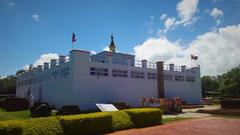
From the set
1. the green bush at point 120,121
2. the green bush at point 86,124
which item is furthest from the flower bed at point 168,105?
the green bush at point 86,124

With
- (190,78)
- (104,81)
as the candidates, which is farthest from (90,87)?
(190,78)

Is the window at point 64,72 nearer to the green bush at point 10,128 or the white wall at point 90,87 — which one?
the white wall at point 90,87

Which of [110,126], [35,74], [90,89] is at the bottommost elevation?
[110,126]

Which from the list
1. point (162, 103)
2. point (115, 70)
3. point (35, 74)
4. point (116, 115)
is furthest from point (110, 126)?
point (35, 74)

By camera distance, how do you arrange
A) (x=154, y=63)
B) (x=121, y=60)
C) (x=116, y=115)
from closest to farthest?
(x=116, y=115), (x=121, y=60), (x=154, y=63)

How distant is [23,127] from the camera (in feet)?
31.6

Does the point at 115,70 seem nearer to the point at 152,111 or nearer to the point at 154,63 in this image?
the point at 154,63

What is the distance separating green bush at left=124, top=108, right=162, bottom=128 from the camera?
46.5ft

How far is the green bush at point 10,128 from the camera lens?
888cm

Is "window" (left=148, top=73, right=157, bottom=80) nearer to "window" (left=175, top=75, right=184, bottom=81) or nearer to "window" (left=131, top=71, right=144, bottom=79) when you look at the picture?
"window" (left=131, top=71, right=144, bottom=79)

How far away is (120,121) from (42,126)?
14.9 ft

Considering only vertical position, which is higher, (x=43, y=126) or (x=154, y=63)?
(x=154, y=63)

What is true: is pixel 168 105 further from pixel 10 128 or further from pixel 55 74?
pixel 10 128

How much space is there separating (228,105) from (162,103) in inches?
297
